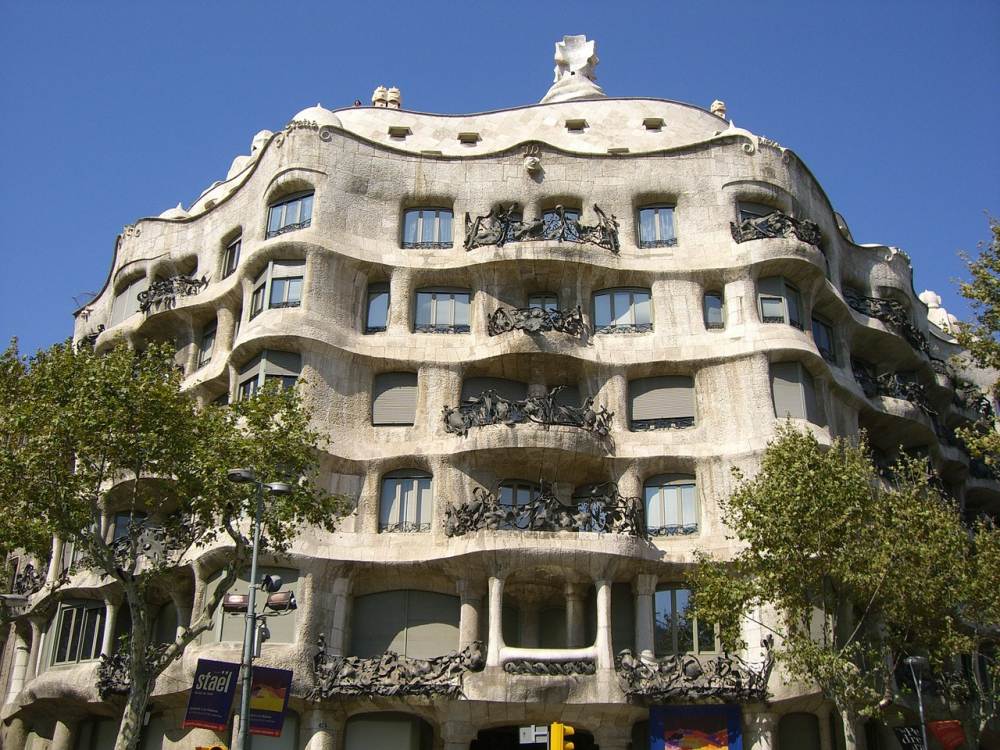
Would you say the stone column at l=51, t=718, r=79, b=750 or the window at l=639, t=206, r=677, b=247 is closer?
the stone column at l=51, t=718, r=79, b=750

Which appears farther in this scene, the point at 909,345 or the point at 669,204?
the point at 909,345

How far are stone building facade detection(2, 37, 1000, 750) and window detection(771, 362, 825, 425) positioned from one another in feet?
0.25

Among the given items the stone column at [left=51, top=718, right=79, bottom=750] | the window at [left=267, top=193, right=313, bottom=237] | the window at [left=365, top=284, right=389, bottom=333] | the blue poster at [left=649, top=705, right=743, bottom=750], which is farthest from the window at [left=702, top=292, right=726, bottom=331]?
the stone column at [left=51, top=718, right=79, bottom=750]

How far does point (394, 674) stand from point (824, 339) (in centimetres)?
1792

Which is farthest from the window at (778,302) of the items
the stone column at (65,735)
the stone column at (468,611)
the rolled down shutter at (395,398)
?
the stone column at (65,735)

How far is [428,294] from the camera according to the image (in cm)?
3522

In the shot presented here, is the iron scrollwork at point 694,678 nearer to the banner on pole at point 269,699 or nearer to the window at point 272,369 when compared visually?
the banner on pole at point 269,699

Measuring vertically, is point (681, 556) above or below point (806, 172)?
below

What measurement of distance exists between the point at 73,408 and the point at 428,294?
42.4 feet

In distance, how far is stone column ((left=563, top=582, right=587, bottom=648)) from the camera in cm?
3016

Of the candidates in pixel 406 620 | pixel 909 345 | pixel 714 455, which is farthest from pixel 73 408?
pixel 909 345

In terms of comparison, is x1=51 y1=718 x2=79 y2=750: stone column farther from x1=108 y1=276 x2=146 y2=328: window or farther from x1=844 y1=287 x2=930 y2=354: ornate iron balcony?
x1=844 y1=287 x2=930 y2=354: ornate iron balcony

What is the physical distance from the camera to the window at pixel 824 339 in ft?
117

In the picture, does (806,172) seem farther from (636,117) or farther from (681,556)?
(681,556)
